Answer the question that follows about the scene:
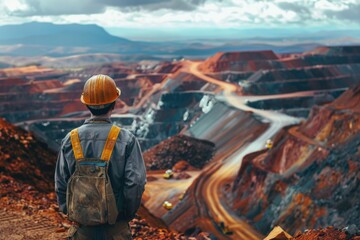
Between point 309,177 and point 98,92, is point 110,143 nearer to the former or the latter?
point 98,92

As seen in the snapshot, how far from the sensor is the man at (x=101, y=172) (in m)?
5.44

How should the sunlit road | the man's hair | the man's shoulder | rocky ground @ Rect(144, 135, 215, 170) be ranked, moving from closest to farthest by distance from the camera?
the man's shoulder < the man's hair < the sunlit road < rocky ground @ Rect(144, 135, 215, 170)

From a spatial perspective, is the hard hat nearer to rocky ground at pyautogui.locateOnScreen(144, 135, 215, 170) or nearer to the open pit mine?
the open pit mine

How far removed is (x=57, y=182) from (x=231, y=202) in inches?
1426

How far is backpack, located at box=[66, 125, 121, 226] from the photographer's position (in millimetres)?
5410

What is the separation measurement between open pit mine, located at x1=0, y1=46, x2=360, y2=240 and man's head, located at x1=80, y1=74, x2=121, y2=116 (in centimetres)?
542

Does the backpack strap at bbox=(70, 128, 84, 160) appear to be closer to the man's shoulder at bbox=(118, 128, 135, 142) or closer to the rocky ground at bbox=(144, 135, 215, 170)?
the man's shoulder at bbox=(118, 128, 135, 142)

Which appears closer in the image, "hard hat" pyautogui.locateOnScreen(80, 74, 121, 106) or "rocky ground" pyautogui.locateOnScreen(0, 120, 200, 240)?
"hard hat" pyautogui.locateOnScreen(80, 74, 121, 106)

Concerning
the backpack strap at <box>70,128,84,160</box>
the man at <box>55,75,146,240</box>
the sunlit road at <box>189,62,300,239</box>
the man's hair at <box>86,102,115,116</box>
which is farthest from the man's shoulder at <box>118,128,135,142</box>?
the sunlit road at <box>189,62,300,239</box>

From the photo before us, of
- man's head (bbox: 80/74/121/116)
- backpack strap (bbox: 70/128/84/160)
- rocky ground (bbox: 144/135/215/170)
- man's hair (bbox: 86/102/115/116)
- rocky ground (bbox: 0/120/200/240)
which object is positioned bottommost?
rocky ground (bbox: 144/135/215/170)

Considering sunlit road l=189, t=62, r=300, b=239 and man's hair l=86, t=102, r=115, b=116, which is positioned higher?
man's hair l=86, t=102, r=115, b=116

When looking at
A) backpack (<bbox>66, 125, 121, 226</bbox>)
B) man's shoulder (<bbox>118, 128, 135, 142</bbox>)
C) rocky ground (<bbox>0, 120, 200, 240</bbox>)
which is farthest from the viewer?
rocky ground (<bbox>0, 120, 200, 240</bbox>)

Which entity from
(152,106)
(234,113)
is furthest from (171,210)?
(152,106)

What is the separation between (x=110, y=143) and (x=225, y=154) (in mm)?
54904
